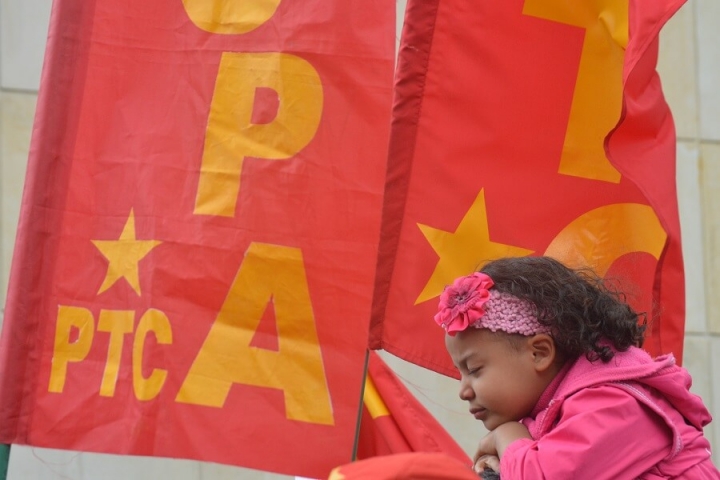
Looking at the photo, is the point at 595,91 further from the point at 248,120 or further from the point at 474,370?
the point at 474,370

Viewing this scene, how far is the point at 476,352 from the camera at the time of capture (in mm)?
1790

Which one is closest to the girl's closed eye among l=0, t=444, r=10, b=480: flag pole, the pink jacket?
the pink jacket

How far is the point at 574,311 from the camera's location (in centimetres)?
179

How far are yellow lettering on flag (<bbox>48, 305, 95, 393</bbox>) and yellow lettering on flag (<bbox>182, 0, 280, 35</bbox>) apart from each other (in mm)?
686

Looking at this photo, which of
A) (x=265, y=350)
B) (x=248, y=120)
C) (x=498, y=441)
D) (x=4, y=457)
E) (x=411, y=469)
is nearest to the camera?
(x=411, y=469)

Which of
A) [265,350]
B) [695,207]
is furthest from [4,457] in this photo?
[695,207]

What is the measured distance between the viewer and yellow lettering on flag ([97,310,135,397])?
2465 millimetres

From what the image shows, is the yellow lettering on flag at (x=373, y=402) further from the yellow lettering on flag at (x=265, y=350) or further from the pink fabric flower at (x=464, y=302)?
the pink fabric flower at (x=464, y=302)

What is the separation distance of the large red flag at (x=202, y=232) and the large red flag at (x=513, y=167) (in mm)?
98

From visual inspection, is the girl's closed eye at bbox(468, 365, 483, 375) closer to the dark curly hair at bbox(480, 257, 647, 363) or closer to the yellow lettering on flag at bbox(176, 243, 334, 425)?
the dark curly hair at bbox(480, 257, 647, 363)

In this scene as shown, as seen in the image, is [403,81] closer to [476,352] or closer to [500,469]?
[476,352]

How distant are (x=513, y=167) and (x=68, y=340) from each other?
1.02m

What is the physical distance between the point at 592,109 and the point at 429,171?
385mm

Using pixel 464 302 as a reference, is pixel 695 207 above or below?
above
